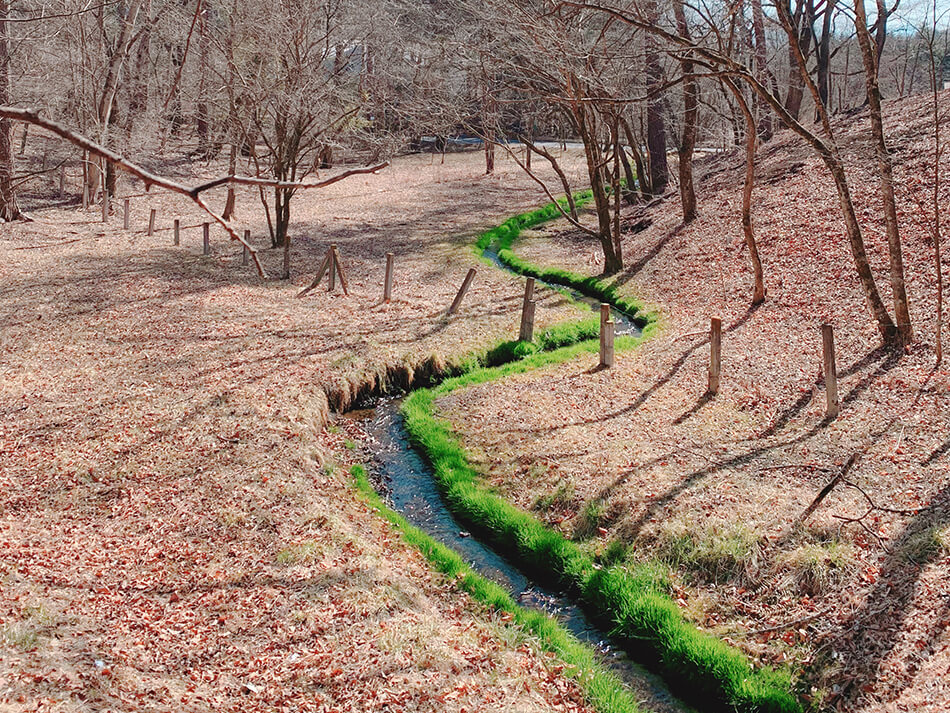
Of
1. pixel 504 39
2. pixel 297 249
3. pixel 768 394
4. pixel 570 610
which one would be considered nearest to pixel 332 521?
pixel 570 610

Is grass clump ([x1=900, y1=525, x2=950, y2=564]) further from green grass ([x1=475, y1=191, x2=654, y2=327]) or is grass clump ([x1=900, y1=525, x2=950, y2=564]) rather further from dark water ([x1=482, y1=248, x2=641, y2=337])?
green grass ([x1=475, y1=191, x2=654, y2=327])

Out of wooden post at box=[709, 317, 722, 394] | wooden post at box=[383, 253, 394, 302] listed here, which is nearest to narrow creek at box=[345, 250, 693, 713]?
wooden post at box=[709, 317, 722, 394]

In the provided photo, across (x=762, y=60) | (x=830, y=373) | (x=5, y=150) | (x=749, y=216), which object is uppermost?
(x=762, y=60)

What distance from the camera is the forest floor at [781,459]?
294 inches

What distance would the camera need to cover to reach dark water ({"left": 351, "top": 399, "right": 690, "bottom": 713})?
7.56 m

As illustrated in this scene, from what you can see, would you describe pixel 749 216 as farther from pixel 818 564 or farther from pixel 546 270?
pixel 818 564

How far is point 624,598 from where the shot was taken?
837cm

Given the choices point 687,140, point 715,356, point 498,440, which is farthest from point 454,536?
point 687,140

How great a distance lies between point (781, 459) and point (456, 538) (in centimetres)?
410

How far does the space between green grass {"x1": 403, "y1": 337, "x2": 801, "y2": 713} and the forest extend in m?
0.04

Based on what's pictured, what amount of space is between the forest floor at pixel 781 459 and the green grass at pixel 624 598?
0.26 meters

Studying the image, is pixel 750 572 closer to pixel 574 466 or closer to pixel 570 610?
pixel 570 610

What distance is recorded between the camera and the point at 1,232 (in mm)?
24172

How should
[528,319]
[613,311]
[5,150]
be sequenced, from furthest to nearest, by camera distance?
[5,150], [613,311], [528,319]
